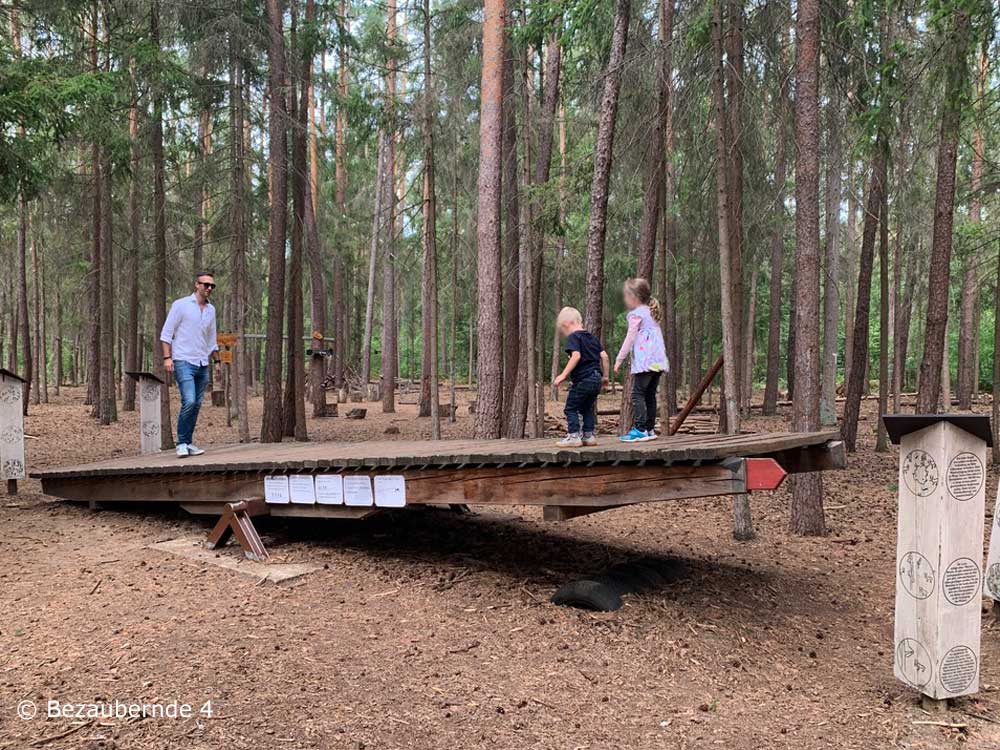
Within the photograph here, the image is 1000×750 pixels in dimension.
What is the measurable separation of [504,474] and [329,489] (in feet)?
5.83

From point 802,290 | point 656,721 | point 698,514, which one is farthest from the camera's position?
point 698,514

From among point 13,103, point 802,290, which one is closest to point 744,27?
point 802,290

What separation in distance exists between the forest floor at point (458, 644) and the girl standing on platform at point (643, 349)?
1.43 meters

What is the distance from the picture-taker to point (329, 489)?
602 cm

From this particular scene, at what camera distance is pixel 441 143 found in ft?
45.5

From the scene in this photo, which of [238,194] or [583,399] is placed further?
[238,194]

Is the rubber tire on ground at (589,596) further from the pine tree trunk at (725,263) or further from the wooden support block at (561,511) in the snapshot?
the pine tree trunk at (725,263)

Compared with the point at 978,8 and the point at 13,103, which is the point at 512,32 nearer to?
the point at 978,8

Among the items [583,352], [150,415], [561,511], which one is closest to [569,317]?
[583,352]

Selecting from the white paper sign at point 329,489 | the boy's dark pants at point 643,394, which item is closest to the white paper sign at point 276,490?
the white paper sign at point 329,489

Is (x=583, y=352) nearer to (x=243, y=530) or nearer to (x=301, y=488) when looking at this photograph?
(x=301, y=488)

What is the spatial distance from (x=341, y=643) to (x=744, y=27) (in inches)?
311

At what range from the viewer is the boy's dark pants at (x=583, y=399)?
538cm

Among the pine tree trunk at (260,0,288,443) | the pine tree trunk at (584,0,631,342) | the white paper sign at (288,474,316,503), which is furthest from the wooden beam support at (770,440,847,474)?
the pine tree trunk at (260,0,288,443)
